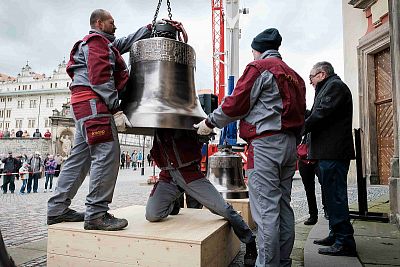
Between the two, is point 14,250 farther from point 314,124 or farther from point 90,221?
point 314,124

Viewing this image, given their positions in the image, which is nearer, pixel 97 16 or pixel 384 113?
pixel 97 16

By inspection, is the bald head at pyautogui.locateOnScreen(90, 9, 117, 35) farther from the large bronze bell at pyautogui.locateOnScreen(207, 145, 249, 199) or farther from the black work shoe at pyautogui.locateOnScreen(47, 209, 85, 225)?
the large bronze bell at pyautogui.locateOnScreen(207, 145, 249, 199)

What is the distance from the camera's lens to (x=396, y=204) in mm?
4863

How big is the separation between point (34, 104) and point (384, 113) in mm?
80789

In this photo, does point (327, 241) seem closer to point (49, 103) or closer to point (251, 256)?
point (251, 256)

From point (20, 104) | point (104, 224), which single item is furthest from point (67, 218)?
point (20, 104)

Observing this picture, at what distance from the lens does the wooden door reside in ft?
32.4

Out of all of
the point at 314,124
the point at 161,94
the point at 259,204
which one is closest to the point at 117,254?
the point at 259,204

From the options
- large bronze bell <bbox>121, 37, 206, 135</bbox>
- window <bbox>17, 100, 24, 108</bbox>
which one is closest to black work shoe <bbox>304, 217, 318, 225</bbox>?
large bronze bell <bbox>121, 37, 206, 135</bbox>

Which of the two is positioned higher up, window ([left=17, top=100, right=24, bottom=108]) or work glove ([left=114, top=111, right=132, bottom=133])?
window ([left=17, top=100, right=24, bottom=108])

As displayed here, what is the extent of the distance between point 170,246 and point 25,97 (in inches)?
3426

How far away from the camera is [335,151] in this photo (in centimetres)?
342

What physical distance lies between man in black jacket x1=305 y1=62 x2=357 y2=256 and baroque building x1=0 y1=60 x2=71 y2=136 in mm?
75677

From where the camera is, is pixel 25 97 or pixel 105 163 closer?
pixel 105 163
